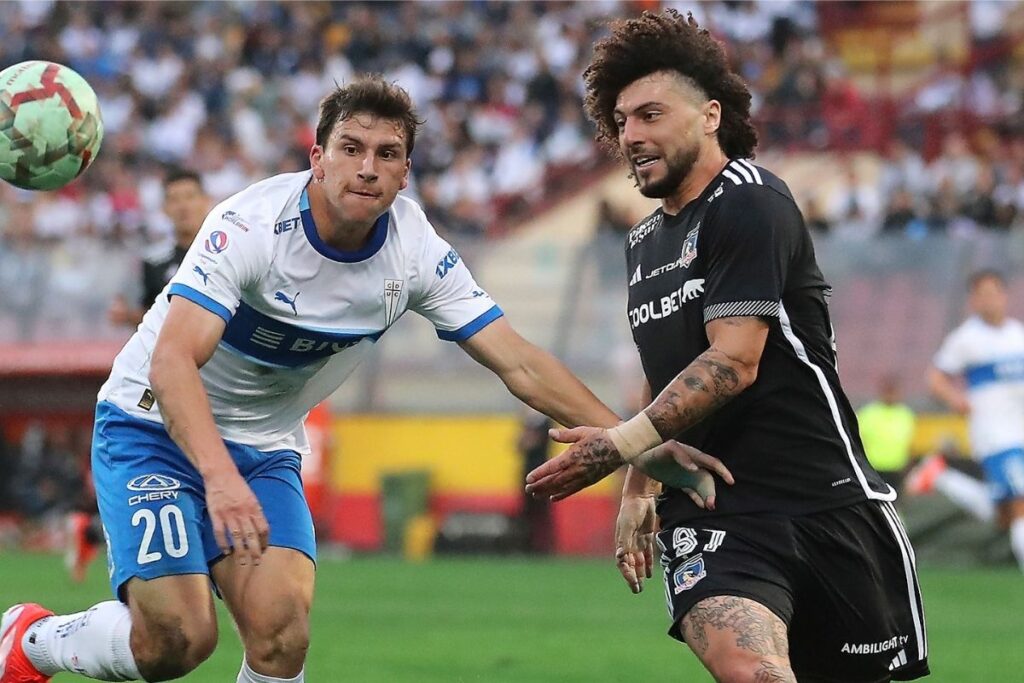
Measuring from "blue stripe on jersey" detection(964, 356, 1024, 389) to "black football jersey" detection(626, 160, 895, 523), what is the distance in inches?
411

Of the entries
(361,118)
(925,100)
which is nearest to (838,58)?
(925,100)

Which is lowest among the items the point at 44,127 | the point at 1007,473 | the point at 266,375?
the point at 1007,473

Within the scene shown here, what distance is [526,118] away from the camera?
24.0 metres

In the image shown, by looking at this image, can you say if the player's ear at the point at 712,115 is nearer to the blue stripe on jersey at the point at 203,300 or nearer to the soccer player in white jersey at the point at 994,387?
the blue stripe on jersey at the point at 203,300

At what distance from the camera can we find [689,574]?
207 inches

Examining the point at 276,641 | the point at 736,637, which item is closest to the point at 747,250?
the point at 736,637

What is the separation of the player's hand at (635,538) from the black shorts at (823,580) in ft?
0.87

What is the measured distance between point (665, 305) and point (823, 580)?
0.98 m

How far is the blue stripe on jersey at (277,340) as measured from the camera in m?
6.11

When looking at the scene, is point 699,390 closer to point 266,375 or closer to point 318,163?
point 318,163

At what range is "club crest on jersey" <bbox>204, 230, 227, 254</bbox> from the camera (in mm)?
5781

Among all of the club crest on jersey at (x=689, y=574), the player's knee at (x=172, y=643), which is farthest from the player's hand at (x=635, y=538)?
the player's knee at (x=172, y=643)

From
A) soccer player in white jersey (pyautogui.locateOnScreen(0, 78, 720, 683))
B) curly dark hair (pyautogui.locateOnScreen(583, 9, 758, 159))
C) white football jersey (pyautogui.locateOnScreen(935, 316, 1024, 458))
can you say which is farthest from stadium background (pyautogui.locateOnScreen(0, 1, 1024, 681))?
curly dark hair (pyautogui.locateOnScreen(583, 9, 758, 159))

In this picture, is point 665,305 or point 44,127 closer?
point 665,305
